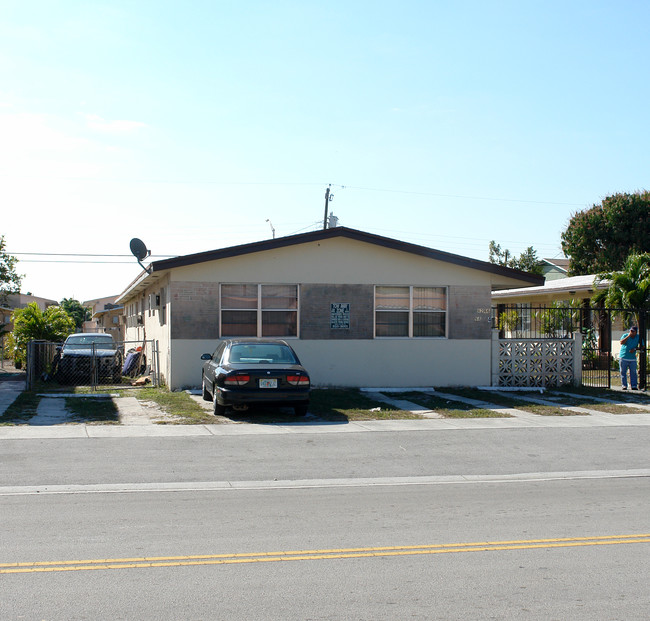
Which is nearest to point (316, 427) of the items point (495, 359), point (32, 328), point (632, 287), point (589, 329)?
point (495, 359)

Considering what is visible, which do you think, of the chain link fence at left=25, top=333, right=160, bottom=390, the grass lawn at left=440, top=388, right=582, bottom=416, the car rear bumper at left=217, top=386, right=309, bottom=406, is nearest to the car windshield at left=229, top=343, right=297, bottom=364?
the car rear bumper at left=217, top=386, right=309, bottom=406

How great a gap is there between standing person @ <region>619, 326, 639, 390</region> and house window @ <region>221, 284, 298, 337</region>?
871 centimetres

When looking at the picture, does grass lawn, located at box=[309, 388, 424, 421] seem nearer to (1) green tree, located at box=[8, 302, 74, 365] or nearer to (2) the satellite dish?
(2) the satellite dish

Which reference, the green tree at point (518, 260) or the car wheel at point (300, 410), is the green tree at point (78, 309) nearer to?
the green tree at point (518, 260)

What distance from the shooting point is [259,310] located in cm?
1820

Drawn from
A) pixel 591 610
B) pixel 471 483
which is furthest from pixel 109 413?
pixel 591 610

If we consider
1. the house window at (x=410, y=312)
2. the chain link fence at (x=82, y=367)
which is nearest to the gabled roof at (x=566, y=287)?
the house window at (x=410, y=312)

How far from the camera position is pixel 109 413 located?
13977 mm

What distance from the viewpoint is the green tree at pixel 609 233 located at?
37438 mm

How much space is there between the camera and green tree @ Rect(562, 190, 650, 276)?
37438 mm

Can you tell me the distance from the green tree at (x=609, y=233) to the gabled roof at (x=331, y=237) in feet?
68.5

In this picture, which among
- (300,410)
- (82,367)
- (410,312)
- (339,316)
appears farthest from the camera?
(82,367)

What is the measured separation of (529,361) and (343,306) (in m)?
5.34

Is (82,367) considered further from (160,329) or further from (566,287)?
(566,287)
